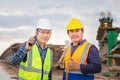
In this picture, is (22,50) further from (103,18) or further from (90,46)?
(103,18)

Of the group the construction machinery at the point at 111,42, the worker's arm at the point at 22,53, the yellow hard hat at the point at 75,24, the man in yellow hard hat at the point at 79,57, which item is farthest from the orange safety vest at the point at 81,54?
the construction machinery at the point at 111,42

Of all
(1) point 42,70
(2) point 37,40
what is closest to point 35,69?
(1) point 42,70

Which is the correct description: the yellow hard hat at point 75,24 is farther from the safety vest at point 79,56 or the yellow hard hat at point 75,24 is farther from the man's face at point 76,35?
the safety vest at point 79,56

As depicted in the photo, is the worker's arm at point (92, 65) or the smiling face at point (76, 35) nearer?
the worker's arm at point (92, 65)

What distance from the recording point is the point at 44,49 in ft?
16.2

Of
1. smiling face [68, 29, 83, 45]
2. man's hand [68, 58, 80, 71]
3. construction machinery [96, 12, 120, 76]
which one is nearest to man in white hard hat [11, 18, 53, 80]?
smiling face [68, 29, 83, 45]

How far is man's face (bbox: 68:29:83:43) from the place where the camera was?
14.4 ft

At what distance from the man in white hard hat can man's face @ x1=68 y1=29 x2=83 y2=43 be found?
1.42 ft

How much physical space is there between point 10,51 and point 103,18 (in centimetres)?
866

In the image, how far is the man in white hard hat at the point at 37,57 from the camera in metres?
4.73

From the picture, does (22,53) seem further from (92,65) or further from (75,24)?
(92,65)

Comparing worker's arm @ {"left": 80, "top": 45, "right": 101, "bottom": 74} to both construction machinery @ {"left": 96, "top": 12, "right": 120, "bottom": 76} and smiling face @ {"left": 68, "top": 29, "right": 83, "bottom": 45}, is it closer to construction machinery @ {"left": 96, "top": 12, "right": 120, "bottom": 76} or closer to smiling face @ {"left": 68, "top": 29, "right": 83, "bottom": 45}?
smiling face @ {"left": 68, "top": 29, "right": 83, "bottom": 45}

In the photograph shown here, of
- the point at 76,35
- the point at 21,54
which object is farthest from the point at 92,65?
the point at 21,54

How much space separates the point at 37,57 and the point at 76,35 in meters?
0.77
